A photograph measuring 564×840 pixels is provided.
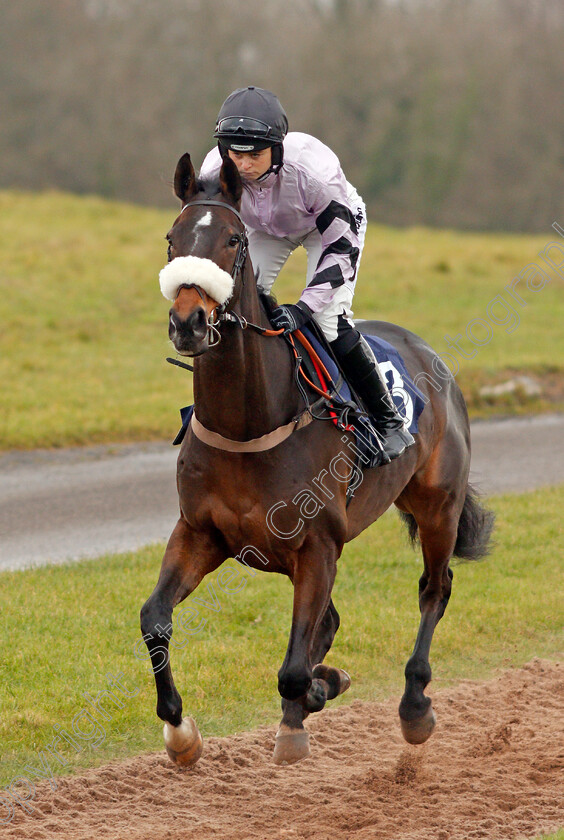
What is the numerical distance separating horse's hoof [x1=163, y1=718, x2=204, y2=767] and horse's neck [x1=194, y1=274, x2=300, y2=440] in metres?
1.31

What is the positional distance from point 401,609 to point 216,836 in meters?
3.19

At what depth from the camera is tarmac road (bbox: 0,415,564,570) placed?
8.34 metres

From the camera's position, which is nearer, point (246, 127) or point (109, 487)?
point (246, 127)

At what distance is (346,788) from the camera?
469 cm

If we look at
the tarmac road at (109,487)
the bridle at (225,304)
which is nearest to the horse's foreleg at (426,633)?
the tarmac road at (109,487)

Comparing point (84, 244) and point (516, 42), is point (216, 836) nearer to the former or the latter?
point (84, 244)

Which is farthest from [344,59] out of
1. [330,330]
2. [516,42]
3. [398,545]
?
[330,330]

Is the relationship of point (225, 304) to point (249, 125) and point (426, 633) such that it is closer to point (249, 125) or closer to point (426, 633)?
point (249, 125)

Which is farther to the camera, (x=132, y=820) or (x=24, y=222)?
(x=24, y=222)

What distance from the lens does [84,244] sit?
69.0 feet

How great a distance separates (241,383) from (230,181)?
0.80 meters

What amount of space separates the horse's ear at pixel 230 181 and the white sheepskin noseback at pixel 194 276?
0.44 m

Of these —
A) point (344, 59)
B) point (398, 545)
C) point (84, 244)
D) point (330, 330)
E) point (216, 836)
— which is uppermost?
point (344, 59)

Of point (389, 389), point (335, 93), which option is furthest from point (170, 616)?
point (335, 93)
